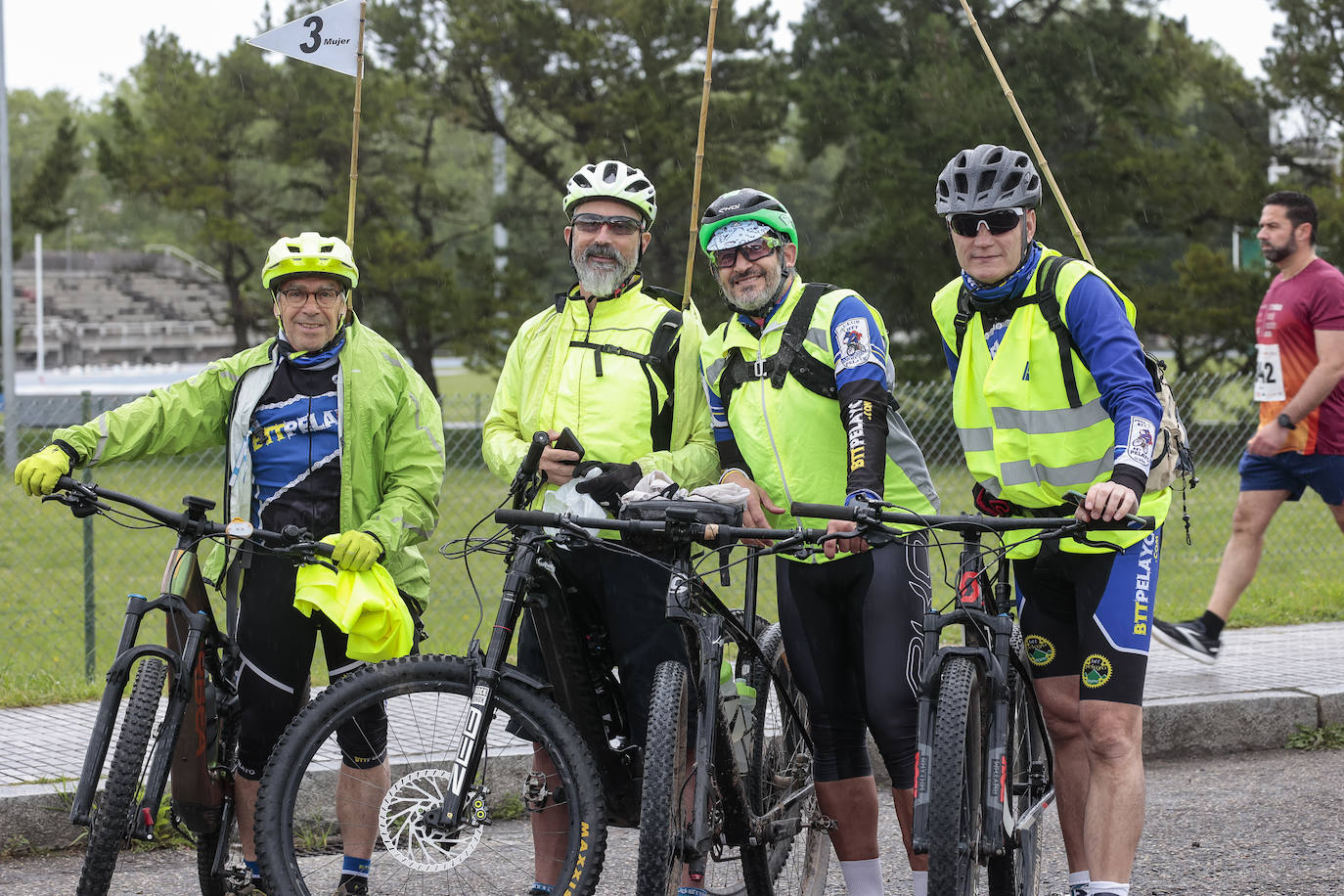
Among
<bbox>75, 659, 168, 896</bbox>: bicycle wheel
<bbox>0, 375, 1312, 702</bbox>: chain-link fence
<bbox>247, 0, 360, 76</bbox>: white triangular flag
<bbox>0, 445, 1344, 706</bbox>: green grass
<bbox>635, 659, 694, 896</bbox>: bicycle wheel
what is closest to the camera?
<bbox>635, 659, 694, 896</bbox>: bicycle wheel

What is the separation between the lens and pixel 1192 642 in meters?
7.03

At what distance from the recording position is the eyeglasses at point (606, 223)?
4.27 m

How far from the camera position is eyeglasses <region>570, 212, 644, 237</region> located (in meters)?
4.27

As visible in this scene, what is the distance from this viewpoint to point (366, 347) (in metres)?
4.33

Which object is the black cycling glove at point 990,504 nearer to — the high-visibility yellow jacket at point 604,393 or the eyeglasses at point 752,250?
the high-visibility yellow jacket at point 604,393

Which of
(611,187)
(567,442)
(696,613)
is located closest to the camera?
(696,613)

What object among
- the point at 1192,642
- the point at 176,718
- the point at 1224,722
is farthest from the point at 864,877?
the point at 1192,642

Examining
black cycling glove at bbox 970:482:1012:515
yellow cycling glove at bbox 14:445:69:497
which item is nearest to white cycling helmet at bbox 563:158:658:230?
black cycling glove at bbox 970:482:1012:515

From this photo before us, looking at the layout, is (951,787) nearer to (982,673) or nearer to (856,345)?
(982,673)

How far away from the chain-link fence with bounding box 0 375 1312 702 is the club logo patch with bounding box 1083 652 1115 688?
13.8ft

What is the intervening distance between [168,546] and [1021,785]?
10503 millimetres

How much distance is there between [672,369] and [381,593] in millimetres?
1055

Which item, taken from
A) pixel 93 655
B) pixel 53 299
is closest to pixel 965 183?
pixel 93 655

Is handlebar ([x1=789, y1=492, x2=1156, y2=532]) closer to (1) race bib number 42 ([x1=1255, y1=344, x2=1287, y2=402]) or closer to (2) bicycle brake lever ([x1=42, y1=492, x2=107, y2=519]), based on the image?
(2) bicycle brake lever ([x1=42, y1=492, x2=107, y2=519])
